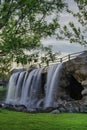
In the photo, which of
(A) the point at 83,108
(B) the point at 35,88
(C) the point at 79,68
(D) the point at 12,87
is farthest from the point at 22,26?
(D) the point at 12,87

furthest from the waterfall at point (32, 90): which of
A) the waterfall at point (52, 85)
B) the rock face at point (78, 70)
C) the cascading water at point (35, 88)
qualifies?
the rock face at point (78, 70)

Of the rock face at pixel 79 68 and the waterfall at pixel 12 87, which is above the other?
the rock face at pixel 79 68

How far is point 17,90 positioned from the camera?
68438mm

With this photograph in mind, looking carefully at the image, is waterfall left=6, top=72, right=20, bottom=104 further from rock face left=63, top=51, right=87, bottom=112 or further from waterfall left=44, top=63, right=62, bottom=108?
rock face left=63, top=51, right=87, bottom=112

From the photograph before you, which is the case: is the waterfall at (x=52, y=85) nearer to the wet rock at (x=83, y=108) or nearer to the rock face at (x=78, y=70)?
the rock face at (x=78, y=70)

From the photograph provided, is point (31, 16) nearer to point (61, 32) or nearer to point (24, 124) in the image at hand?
point (61, 32)

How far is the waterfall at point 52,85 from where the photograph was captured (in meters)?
51.9

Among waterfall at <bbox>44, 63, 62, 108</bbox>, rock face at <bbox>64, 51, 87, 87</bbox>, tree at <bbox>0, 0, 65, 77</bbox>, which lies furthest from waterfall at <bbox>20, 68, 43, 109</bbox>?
tree at <bbox>0, 0, 65, 77</bbox>

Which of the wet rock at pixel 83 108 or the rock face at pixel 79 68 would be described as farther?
the rock face at pixel 79 68

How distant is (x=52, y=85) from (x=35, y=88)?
6.96 metres

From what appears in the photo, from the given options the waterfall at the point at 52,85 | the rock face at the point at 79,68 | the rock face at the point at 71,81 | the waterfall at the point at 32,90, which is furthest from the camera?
the waterfall at the point at 32,90

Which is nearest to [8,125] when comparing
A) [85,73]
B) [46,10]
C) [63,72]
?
[46,10]

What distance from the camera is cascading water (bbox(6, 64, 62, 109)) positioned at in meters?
52.8

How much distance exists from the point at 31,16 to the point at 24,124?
21.0 feet
